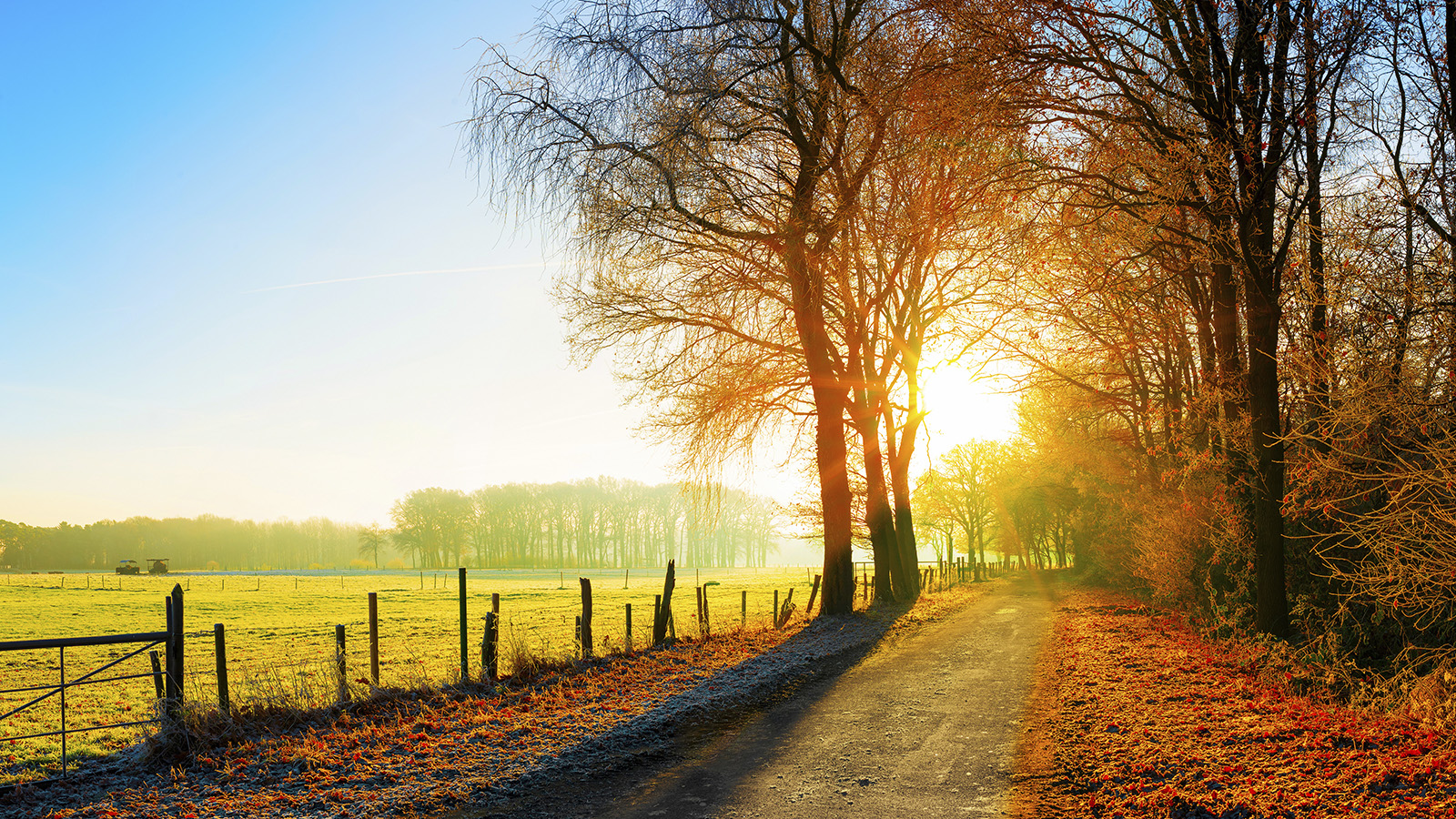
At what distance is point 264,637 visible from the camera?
96.2ft

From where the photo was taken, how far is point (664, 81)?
13148mm

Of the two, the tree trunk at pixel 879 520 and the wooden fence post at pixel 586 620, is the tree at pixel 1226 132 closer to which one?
the wooden fence post at pixel 586 620

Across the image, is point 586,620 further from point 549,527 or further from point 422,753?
point 549,527

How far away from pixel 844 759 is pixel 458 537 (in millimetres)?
135801

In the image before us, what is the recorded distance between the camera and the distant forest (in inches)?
5428

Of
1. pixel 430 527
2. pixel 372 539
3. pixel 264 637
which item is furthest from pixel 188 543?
pixel 264 637

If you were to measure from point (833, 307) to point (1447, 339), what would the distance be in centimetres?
1421

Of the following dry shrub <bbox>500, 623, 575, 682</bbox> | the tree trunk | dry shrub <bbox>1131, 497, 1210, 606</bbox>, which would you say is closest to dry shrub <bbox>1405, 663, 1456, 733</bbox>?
dry shrub <bbox>1131, 497, 1210, 606</bbox>

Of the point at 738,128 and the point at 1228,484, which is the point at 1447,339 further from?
the point at 738,128

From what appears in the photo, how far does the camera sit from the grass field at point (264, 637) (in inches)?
417

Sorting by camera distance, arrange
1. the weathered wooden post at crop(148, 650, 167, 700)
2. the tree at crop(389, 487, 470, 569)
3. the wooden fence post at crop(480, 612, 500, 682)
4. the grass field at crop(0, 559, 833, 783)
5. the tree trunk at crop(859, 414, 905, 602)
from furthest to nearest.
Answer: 1. the tree at crop(389, 487, 470, 569)
2. the tree trunk at crop(859, 414, 905, 602)
3. the grass field at crop(0, 559, 833, 783)
4. the wooden fence post at crop(480, 612, 500, 682)
5. the weathered wooden post at crop(148, 650, 167, 700)

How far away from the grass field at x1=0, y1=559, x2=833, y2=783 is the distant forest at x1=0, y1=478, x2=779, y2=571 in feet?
230

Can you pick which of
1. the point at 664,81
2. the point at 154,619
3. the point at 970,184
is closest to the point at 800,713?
the point at 970,184

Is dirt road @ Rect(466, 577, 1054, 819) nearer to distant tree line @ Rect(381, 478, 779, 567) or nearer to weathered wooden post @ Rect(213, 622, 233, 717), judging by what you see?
weathered wooden post @ Rect(213, 622, 233, 717)
